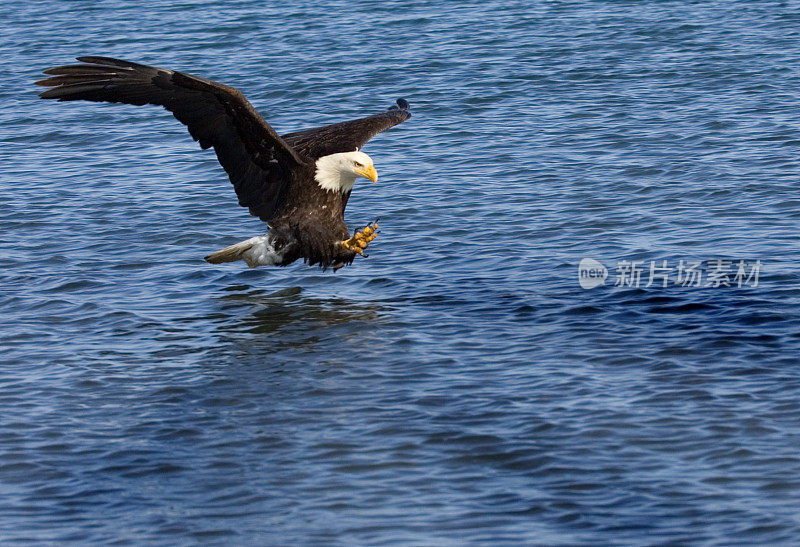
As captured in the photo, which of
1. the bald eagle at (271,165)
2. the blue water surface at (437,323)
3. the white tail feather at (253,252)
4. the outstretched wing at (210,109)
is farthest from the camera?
the white tail feather at (253,252)

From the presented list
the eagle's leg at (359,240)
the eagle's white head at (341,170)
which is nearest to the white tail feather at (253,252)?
the eagle's leg at (359,240)

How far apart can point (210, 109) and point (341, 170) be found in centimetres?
121

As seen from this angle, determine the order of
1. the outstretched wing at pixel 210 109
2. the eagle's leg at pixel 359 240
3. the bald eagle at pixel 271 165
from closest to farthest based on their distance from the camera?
the outstretched wing at pixel 210 109, the bald eagle at pixel 271 165, the eagle's leg at pixel 359 240

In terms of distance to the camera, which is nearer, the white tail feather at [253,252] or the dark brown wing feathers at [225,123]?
the dark brown wing feathers at [225,123]

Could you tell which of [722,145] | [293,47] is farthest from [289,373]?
[293,47]

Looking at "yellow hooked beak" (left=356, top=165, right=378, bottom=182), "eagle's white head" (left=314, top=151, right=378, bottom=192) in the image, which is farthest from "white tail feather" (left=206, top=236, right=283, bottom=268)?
"yellow hooked beak" (left=356, top=165, right=378, bottom=182)

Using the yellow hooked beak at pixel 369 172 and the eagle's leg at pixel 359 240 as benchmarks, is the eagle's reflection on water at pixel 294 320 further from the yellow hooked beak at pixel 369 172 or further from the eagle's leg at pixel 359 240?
the yellow hooked beak at pixel 369 172

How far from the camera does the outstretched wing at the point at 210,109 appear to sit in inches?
382

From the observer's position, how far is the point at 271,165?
1082cm

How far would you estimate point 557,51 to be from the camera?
788 inches

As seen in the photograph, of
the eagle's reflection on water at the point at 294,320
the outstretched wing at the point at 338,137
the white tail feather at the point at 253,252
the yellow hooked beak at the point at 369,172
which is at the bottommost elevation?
the eagle's reflection on water at the point at 294,320

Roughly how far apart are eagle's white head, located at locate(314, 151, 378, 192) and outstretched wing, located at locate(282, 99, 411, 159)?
8.4 inches

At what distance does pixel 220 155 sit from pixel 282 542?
15.4ft

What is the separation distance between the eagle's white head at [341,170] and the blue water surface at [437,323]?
1.01 m
